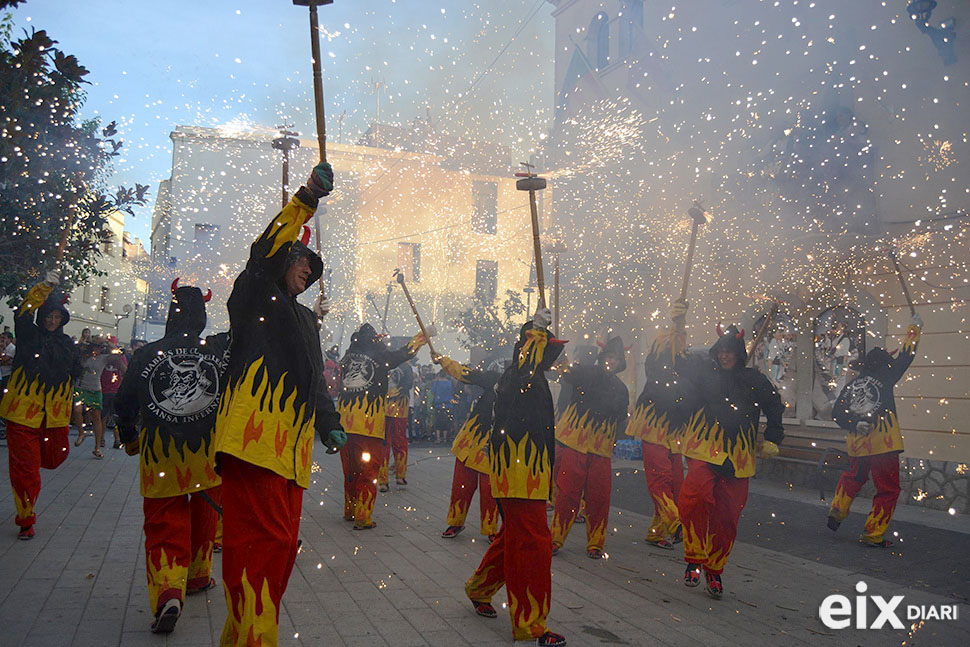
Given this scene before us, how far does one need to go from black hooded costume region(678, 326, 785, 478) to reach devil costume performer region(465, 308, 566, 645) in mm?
1681

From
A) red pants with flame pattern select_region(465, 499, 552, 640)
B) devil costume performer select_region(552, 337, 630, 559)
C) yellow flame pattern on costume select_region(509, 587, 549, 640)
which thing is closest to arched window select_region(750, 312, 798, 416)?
devil costume performer select_region(552, 337, 630, 559)

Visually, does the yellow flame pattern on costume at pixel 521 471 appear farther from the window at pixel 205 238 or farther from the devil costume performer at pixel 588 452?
the window at pixel 205 238

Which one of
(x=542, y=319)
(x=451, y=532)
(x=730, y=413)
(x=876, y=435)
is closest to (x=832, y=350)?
(x=876, y=435)

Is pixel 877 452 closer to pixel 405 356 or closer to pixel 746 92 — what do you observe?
pixel 405 356

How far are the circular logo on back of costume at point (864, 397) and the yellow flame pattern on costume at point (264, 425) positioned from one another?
6413 mm

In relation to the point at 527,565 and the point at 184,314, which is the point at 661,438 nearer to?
the point at 527,565

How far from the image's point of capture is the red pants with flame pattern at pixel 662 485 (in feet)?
23.8

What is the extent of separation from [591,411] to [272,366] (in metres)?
4.08

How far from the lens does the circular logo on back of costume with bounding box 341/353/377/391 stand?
25.0ft

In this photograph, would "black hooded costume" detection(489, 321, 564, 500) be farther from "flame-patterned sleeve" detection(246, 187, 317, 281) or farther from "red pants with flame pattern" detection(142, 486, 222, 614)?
"flame-patterned sleeve" detection(246, 187, 317, 281)

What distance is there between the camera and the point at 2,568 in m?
5.27

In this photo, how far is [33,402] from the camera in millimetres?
6383

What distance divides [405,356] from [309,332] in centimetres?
391

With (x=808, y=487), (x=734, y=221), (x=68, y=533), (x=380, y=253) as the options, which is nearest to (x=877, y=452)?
(x=808, y=487)
